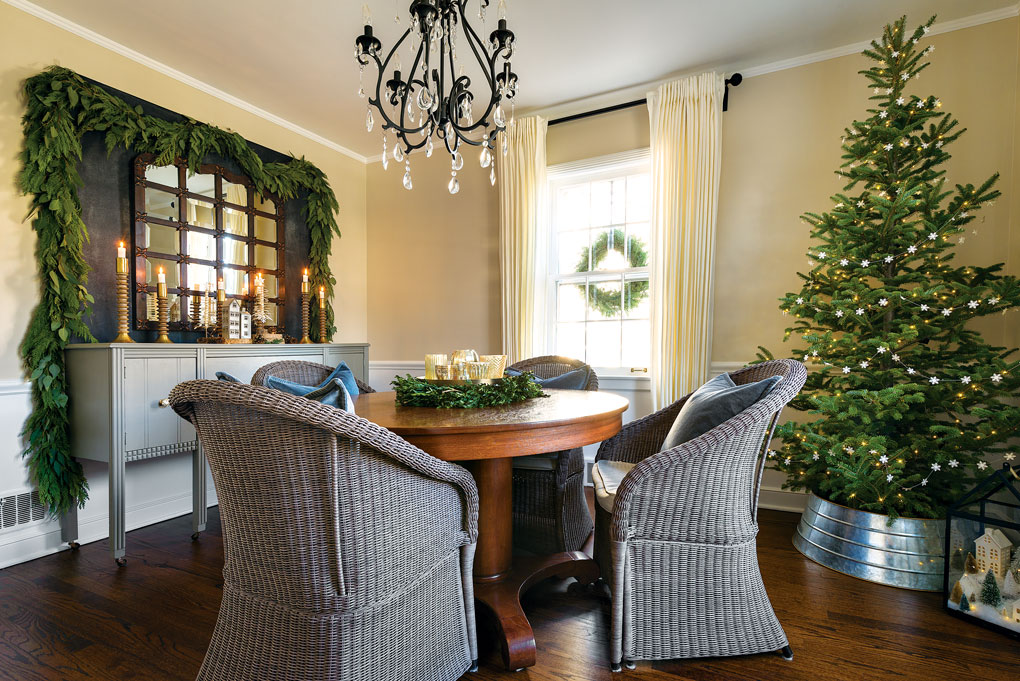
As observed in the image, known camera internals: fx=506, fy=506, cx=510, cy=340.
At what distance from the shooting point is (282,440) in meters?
1.16

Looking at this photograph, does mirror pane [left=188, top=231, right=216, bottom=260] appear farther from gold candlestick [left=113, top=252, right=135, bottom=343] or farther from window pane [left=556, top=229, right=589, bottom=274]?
window pane [left=556, top=229, right=589, bottom=274]

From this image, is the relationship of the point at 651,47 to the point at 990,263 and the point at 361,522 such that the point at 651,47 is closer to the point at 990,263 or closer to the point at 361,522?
the point at 990,263

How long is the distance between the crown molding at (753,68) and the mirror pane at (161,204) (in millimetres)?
2463

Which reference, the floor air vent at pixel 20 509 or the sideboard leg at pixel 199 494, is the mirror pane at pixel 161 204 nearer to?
the sideboard leg at pixel 199 494

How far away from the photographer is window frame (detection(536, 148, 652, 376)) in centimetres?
357

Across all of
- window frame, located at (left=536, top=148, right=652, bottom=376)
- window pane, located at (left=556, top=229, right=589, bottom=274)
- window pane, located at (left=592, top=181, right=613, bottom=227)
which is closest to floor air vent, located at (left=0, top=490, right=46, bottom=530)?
window frame, located at (left=536, top=148, right=652, bottom=376)

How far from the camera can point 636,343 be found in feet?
11.9

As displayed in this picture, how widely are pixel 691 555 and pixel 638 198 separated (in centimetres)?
271

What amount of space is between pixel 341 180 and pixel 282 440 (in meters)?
3.78

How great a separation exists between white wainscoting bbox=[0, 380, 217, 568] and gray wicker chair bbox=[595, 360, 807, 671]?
8.34ft

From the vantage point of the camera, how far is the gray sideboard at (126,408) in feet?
7.81

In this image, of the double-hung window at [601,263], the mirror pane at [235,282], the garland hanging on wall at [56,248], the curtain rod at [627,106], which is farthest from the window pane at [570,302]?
the garland hanging on wall at [56,248]

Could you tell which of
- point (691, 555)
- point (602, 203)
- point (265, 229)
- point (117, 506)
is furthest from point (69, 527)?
point (602, 203)

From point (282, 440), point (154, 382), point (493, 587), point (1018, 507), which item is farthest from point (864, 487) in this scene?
point (154, 382)
